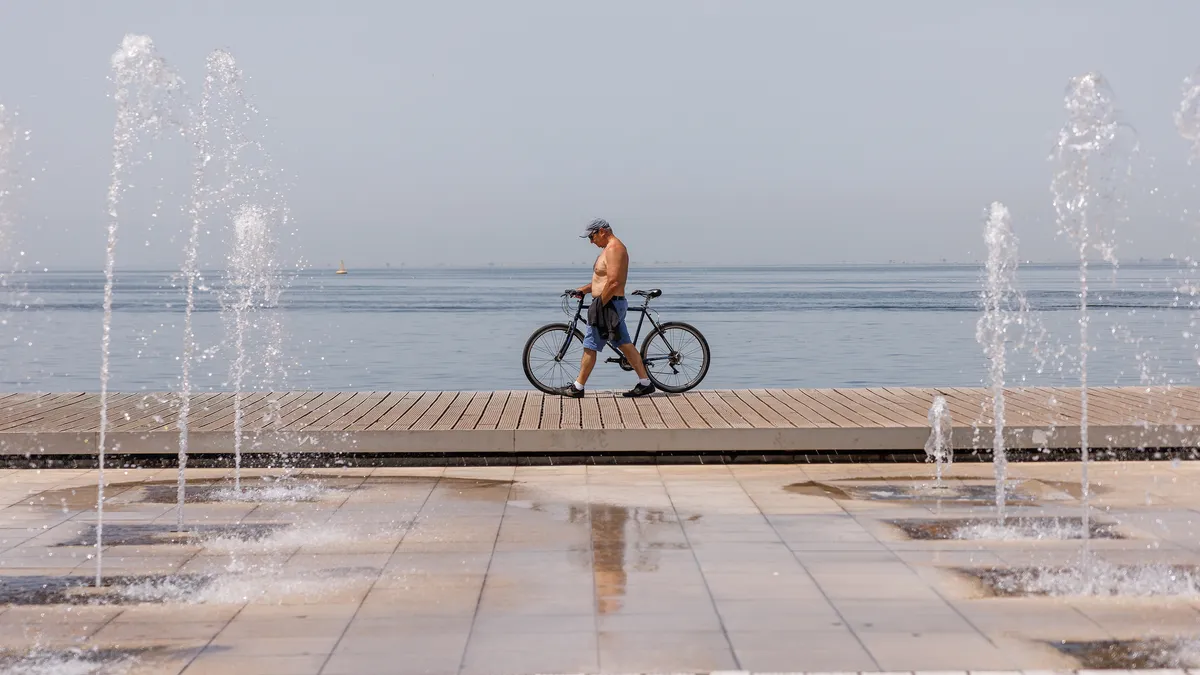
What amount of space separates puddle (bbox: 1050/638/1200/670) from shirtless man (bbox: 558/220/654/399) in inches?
314

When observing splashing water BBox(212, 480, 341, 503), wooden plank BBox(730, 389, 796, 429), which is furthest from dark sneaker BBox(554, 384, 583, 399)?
splashing water BBox(212, 480, 341, 503)

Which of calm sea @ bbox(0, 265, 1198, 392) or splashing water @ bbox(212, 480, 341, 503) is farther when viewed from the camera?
calm sea @ bbox(0, 265, 1198, 392)

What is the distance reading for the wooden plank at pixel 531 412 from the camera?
1103cm

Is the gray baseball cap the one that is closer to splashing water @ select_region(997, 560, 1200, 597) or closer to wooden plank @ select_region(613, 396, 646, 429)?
wooden plank @ select_region(613, 396, 646, 429)

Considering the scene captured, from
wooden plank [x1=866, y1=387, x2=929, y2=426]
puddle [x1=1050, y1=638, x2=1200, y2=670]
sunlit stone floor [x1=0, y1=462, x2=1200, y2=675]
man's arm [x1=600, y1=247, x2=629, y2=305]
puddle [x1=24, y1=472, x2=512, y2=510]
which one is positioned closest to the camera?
puddle [x1=1050, y1=638, x2=1200, y2=670]

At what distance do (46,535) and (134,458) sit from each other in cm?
285

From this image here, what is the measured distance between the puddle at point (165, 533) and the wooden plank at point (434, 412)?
2722 mm

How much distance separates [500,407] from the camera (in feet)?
40.7

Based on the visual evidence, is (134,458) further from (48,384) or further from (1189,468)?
Result: (48,384)

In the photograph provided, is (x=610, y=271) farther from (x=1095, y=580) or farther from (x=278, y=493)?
(x=1095, y=580)

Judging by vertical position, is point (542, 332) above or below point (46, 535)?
above

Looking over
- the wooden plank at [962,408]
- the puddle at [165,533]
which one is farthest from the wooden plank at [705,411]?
the puddle at [165,533]

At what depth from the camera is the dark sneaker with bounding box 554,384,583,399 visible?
13.3m

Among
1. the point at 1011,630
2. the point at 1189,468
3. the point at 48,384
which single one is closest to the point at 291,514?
the point at 1011,630
